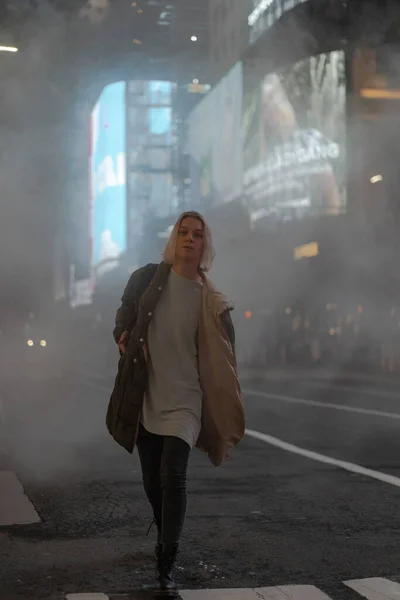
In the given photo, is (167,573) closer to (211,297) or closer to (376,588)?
(376,588)

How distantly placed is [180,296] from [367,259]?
1003 centimetres

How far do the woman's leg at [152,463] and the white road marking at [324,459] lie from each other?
196cm

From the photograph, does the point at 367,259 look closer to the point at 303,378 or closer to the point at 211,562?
the point at 303,378

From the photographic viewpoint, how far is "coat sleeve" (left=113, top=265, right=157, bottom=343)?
307 cm

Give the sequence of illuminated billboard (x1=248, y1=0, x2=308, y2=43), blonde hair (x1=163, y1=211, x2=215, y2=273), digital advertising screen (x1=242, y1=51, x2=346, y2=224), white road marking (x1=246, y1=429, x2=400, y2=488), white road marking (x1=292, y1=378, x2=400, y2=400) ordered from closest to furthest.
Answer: blonde hair (x1=163, y1=211, x2=215, y2=273)
white road marking (x1=246, y1=429, x2=400, y2=488)
illuminated billboard (x1=248, y1=0, x2=308, y2=43)
white road marking (x1=292, y1=378, x2=400, y2=400)
digital advertising screen (x1=242, y1=51, x2=346, y2=224)

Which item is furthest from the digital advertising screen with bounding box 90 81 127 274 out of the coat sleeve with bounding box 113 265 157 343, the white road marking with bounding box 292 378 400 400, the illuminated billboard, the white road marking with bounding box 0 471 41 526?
the coat sleeve with bounding box 113 265 157 343

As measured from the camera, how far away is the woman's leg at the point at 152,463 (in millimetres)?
2992

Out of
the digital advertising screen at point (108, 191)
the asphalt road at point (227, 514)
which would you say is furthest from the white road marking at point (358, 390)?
the digital advertising screen at point (108, 191)

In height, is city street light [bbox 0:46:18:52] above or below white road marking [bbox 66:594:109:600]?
above

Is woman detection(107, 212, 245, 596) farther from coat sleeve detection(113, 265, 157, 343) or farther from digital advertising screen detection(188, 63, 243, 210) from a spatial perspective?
digital advertising screen detection(188, 63, 243, 210)

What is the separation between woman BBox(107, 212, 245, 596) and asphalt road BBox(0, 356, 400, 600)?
31 centimetres

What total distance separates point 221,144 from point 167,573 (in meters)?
21.6

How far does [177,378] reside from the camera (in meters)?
2.95

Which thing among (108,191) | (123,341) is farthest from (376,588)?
(108,191)
